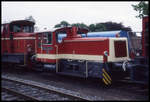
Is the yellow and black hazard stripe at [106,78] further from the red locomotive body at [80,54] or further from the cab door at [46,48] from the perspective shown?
the cab door at [46,48]

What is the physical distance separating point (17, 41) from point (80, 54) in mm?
5637

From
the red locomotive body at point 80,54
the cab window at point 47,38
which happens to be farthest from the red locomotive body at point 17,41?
the cab window at point 47,38

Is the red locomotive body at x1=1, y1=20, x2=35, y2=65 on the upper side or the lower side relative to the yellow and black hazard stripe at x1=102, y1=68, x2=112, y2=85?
upper

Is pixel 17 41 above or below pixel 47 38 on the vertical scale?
below

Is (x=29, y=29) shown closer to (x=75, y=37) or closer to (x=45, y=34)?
(x=45, y=34)

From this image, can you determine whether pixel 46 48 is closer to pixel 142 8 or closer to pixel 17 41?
pixel 17 41

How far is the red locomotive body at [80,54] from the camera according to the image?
7.95m

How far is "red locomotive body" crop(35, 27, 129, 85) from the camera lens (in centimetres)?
795

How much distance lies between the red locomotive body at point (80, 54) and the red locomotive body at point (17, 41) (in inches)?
62.2

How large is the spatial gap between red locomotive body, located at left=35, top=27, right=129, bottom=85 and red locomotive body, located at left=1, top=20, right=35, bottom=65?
1580 millimetres

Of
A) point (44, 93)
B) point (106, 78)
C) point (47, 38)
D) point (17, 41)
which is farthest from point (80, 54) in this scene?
point (17, 41)

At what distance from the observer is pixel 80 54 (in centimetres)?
898

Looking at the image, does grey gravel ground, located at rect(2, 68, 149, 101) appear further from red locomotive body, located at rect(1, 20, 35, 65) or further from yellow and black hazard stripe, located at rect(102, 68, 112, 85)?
red locomotive body, located at rect(1, 20, 35, 65)

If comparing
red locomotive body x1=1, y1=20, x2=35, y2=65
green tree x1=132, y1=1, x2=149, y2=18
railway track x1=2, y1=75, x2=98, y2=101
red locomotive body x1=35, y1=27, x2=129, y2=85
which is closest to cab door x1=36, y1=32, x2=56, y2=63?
red locomotive body x1=35, y1=27, x2=129, y2=85
